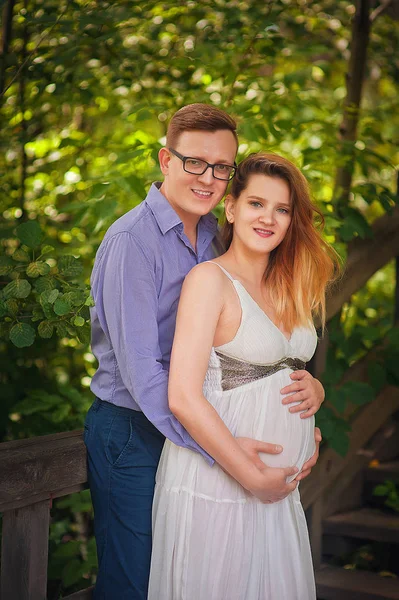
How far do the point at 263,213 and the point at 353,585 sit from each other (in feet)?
5.92

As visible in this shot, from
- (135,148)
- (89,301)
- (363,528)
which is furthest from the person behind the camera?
(363,528)

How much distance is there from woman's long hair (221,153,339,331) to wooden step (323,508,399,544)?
151cm

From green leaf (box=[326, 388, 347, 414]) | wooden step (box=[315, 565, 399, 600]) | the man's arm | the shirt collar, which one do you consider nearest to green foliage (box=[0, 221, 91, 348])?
the man's arm

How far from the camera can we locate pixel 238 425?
6.61ft

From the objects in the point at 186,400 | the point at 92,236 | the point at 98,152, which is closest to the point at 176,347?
the point at 186,400

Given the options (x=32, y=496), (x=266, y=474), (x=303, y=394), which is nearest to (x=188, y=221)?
(x=303, y=394)

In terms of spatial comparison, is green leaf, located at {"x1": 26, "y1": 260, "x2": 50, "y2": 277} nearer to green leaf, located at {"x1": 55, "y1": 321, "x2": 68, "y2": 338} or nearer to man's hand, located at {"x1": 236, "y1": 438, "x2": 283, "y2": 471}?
green leaf, located at {"x1": 55, "y1": 321, "x2": 68, "y2": 338}

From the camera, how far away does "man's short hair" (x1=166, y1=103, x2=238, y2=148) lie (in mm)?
2135

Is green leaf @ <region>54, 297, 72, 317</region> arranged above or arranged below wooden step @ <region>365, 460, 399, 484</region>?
above

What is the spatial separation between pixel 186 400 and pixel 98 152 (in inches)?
94.3

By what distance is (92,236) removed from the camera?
343 cm

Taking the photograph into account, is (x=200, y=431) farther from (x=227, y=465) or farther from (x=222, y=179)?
(x=222, y=179)

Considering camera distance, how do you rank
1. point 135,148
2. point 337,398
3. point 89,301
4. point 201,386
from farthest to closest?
point 135,148 < point 337,398 < point 89,301 < point 201,386

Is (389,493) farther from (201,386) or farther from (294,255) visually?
(201,386)
